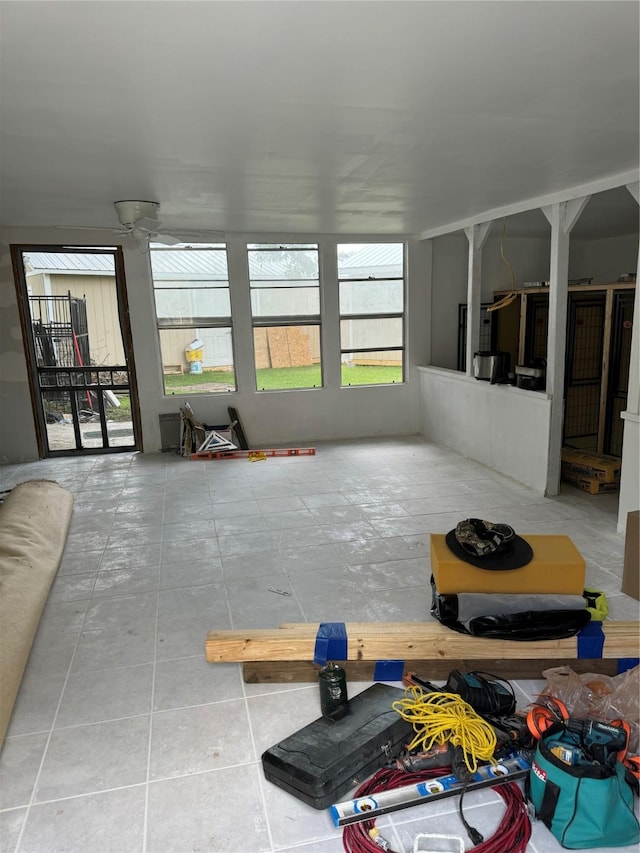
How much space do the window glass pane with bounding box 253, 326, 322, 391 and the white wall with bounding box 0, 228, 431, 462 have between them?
124 millimetres

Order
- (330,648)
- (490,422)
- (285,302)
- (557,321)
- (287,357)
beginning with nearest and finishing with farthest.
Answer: (330,648) → (557,321) → (490,422) → (285,302) → (287,357)

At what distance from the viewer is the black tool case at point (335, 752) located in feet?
6.55

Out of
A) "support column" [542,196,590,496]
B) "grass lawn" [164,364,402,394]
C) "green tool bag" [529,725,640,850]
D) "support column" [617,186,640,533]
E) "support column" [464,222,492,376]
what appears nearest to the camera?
"green tool bag" [529,725,640,850]

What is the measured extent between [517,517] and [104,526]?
11.2 ft

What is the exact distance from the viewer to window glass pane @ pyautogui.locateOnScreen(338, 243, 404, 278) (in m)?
7.31

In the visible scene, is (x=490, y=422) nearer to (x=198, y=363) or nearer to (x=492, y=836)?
(x=198, y=363)

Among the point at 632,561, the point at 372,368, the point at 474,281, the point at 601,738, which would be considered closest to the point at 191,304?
the point at 372,368

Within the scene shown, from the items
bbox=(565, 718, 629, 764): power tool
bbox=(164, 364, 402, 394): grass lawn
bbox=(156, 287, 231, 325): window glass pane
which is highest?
bbox=(156, 287, 231, 325): window glass pane

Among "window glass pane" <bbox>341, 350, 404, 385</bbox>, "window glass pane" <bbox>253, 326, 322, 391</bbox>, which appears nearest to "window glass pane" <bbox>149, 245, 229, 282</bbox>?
"window glass pane" <bbox>253, 326, 322, 391</bbox>

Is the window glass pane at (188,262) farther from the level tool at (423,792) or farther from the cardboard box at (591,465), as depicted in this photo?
the level tool at (423,792)

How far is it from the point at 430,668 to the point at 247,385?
16.8ft

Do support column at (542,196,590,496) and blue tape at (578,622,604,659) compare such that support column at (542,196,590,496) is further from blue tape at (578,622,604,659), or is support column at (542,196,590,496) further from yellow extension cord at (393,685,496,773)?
yellow extension cord at (393,685,496,773)

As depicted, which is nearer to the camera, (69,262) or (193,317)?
(69,262)

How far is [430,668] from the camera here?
2635mm
